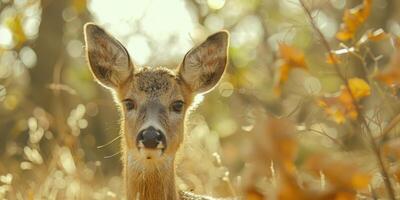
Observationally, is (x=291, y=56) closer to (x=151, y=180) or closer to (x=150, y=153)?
(x=150, y=153)

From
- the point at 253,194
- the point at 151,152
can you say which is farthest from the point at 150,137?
the point at 253,194

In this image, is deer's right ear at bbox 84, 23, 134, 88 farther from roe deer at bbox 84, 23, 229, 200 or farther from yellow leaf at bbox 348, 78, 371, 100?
yellow leaf at bbox 348, 78, 371, 100

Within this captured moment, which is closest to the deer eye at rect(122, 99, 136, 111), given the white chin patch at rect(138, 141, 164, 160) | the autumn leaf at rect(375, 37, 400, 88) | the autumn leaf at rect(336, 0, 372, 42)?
the white chin patch at rect(138, 141, 164, 160)

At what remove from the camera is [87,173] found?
28.6 feet

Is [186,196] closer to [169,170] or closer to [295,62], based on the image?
[169,170]

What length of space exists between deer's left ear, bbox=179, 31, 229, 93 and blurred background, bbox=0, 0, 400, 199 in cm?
65

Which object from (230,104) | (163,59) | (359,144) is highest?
(163,59)

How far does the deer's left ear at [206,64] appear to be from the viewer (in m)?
7.11

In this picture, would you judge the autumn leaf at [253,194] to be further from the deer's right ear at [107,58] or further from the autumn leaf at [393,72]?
the deer's right ear at [107,58]

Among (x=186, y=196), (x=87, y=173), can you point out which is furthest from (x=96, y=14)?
(x=186, y=196)

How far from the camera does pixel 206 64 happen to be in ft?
23.7

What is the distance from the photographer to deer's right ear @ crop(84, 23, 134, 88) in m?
6.96

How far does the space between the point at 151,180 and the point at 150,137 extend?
0.61 m

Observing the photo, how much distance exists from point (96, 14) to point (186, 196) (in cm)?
706
